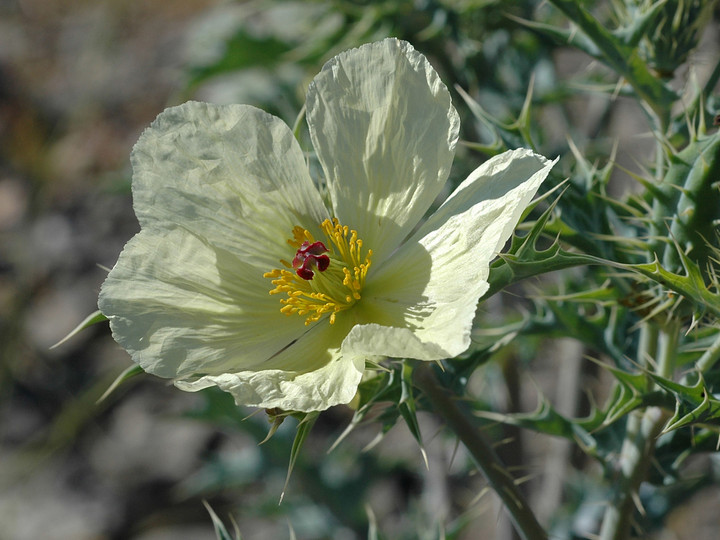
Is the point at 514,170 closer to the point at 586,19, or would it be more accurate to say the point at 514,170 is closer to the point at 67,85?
the point at 586,19

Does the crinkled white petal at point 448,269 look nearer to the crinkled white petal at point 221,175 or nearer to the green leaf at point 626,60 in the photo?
the crinkled white petal at point 221,175

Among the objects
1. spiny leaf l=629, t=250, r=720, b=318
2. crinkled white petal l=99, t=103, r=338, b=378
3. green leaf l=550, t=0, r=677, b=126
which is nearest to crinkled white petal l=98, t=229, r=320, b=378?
crinkled white petal l=99, t=103, r=338, b=378

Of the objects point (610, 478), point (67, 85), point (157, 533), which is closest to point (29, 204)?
point (67, 85)

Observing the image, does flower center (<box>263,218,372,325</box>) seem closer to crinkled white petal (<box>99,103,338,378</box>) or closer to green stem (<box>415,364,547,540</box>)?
crinkled white petal (<box>99,103,338,378</box>)

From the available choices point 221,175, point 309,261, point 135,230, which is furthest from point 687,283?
point 135,230

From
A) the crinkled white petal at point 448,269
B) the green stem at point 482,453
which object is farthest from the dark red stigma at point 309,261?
the green stem at point 482,453
